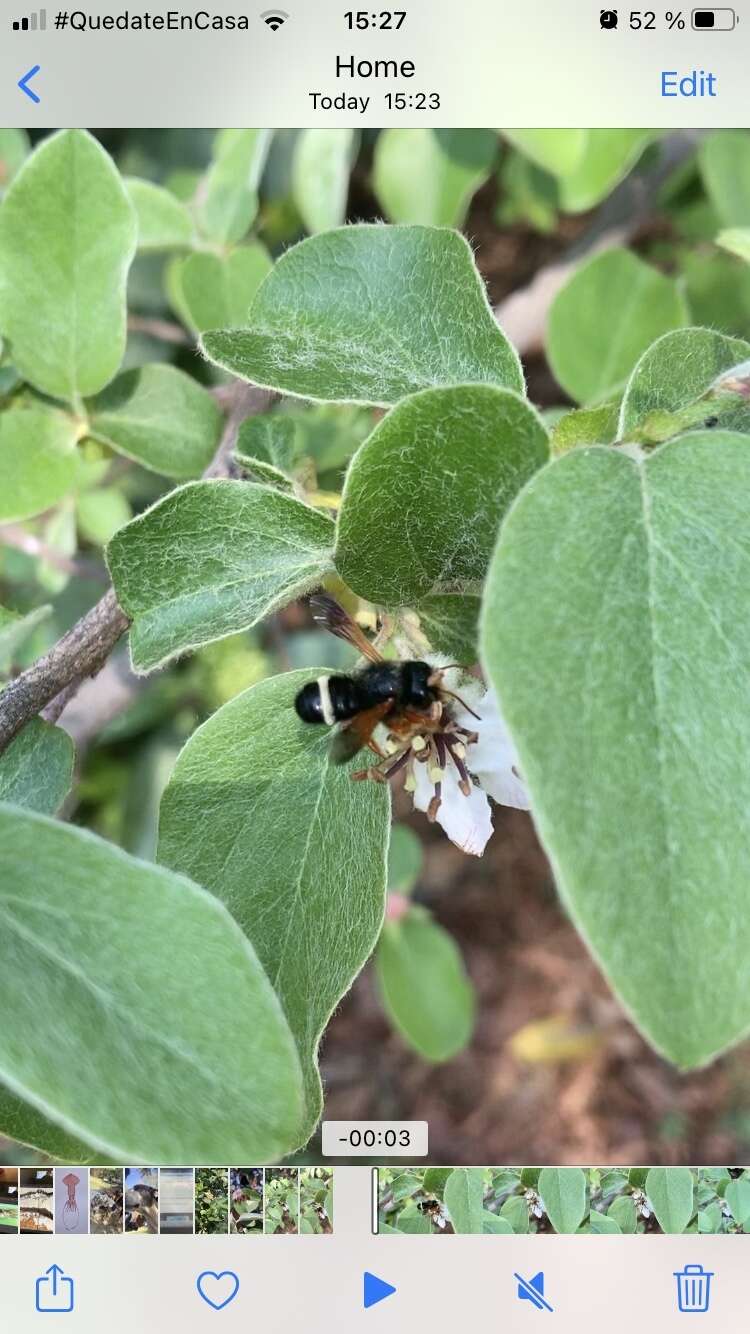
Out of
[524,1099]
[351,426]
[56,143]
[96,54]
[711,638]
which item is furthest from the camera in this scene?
[524,1099]

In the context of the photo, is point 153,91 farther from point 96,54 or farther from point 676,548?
point 676,548

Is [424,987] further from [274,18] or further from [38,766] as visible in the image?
[274,18]

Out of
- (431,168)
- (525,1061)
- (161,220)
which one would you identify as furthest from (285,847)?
(525,1061)

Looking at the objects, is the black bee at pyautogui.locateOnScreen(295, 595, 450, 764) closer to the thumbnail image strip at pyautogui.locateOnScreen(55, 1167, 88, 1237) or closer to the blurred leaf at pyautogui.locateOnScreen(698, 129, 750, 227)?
the thumbnail image strip at pyautogui.locateOnScreen(55, 1167, 88, 1237)

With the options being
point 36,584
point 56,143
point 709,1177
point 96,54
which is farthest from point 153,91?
point 709,1177

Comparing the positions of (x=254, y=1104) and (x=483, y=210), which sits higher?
(x=483, y=210)

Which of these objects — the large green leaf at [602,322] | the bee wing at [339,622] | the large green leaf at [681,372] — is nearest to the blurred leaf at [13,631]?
the bee wing at [339,622]

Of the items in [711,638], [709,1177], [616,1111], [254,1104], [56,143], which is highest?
[56,143]
